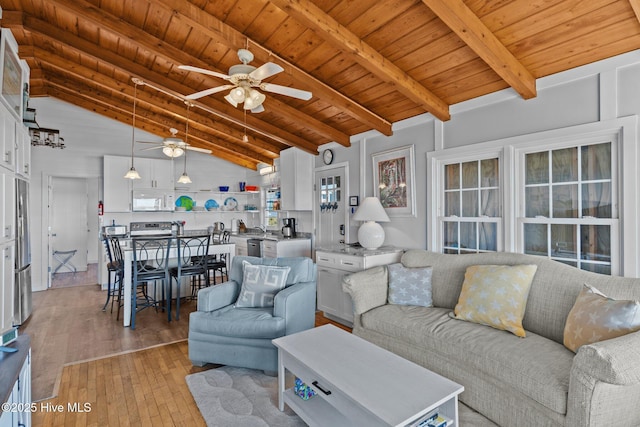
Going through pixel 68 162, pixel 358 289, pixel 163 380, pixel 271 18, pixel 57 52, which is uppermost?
pixel 57 52

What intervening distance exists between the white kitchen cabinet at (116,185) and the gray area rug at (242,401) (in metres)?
4.66

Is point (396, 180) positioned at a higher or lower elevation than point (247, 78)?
lower

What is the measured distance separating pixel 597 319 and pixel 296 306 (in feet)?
6.60

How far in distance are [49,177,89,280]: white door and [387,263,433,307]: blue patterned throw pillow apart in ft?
24.8

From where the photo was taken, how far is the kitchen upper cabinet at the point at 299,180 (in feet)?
17.9

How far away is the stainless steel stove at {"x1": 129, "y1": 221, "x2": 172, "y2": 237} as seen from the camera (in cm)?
651

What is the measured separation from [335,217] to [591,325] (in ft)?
11.4

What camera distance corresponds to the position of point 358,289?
3.01 metres

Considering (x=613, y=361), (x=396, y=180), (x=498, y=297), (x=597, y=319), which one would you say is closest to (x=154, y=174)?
(x=396, y=180)

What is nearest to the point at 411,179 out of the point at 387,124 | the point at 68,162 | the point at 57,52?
the point at 387,124

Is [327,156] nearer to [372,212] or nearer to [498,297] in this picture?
[372,212]

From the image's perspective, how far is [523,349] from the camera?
6.66 feet

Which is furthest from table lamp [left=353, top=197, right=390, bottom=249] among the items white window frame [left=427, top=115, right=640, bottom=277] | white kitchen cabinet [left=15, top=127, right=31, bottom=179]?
white kitchen cabinet [left=15, top=127, right=31, bottom=179]

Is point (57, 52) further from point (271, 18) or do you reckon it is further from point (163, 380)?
point (163, 380)
